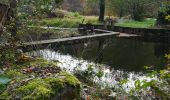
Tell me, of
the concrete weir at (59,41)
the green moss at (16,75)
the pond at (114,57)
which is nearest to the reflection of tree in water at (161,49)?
the pond at (114,57)

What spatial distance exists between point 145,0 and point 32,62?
28.2 metres

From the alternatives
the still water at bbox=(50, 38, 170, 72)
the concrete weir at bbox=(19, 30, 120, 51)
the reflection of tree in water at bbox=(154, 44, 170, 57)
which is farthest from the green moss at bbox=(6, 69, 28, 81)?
the reflection of tree in water at bbox=(154, 44, 170, 57)

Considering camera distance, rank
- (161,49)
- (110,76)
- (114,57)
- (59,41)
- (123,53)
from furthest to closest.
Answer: (161,49)
(123,53)
(114,57)
(59,41)
(110,76)

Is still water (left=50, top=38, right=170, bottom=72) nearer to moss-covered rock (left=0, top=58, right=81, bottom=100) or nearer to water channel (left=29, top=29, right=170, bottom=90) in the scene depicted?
water channel (left=29, top=29, right=170, bottom=90)

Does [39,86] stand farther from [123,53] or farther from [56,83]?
[123,53]

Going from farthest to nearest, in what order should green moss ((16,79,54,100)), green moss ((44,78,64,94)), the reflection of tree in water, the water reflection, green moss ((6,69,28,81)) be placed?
the reflection of tree in water
the water reflection
green moss ((6,69,28,81))
green moss ((44,78,64,94))
green moss ((16,79,54,100))

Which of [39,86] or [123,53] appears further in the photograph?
[123,53]

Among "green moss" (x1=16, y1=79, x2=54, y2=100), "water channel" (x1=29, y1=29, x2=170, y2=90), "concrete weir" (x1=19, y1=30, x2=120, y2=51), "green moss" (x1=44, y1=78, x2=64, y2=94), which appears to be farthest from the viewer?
"water channel" (x1=29, y1=29, x2=170, y2=90)

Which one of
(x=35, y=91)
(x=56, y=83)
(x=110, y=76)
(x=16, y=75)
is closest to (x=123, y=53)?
(x=110, y=76)

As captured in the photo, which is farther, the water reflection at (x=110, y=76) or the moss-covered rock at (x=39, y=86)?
the water reflection at (x=110, y=76)

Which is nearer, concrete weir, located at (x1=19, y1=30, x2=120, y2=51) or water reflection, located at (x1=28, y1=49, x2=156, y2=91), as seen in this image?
water reflection, located at (x1=28, y1=49, x2=156, y2=91)

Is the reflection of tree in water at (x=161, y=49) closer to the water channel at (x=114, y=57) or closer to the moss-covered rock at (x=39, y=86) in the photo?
the water channel at (x=114, y=57)

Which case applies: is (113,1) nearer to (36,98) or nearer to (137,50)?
(137,50)

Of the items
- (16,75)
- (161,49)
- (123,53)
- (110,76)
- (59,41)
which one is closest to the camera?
(16,75)
